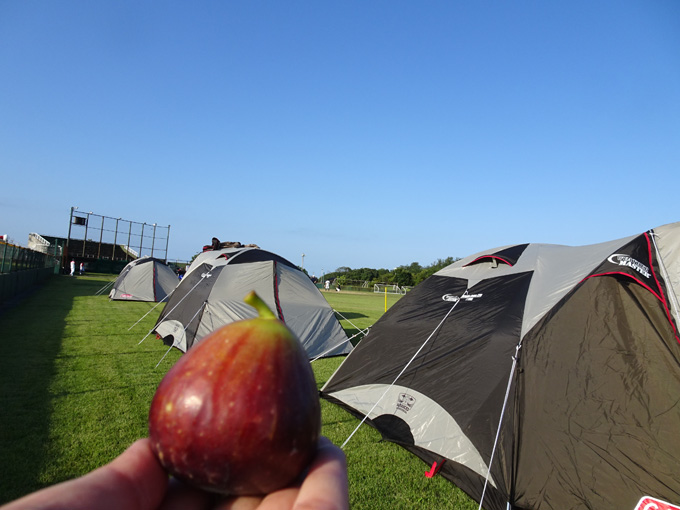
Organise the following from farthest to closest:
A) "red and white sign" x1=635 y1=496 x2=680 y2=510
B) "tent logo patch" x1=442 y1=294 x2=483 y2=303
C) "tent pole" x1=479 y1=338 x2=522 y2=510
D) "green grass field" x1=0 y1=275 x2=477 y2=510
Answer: "tent logo patch" x1=442 y1=294 x2=483 y2=303
"green grass field" x1=0 y1=275 x2=477 y2=510
"tent pole" x1=479 y1=338 x2=522 y2=510
"red and white sign" x1=635 y1=496 x2=680 y2=510

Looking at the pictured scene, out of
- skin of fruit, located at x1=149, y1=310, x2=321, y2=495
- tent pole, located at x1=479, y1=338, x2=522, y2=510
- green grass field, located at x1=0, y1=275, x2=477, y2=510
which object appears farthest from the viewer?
green grass field, located at x1=0, y1=275, x2=477, y2=510

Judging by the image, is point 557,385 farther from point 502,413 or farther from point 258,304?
point 258,304

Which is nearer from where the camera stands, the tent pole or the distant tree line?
the tent pole

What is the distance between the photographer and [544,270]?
4301 millimetres

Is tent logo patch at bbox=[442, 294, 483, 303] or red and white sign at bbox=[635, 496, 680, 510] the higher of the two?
tent logo patch at bbox=[442, 294, 483, 303]

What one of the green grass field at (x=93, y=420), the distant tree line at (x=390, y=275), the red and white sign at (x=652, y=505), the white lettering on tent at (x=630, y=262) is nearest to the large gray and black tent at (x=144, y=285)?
the green grass field at (x=93, y=420)

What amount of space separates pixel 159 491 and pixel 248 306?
22.6 feet

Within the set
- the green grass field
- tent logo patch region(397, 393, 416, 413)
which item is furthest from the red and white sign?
tent logo patch region(397, 393, 416, 413)

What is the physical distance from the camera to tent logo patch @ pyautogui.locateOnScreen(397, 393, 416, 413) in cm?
435

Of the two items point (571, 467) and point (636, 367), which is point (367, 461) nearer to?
point (571, 467)

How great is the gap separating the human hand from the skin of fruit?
0.06m

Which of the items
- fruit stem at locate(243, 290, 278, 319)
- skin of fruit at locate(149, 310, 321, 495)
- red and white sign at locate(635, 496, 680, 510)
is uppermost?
fruit stem at locate(243, 290, 278, 319)

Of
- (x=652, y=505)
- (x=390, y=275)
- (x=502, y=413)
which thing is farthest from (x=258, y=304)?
(x=390, y=275)

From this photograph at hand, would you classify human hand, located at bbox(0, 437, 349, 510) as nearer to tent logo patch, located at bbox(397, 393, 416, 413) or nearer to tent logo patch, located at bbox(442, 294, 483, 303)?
tent logo patch, located at bbox(397, 393, 416, 413)
